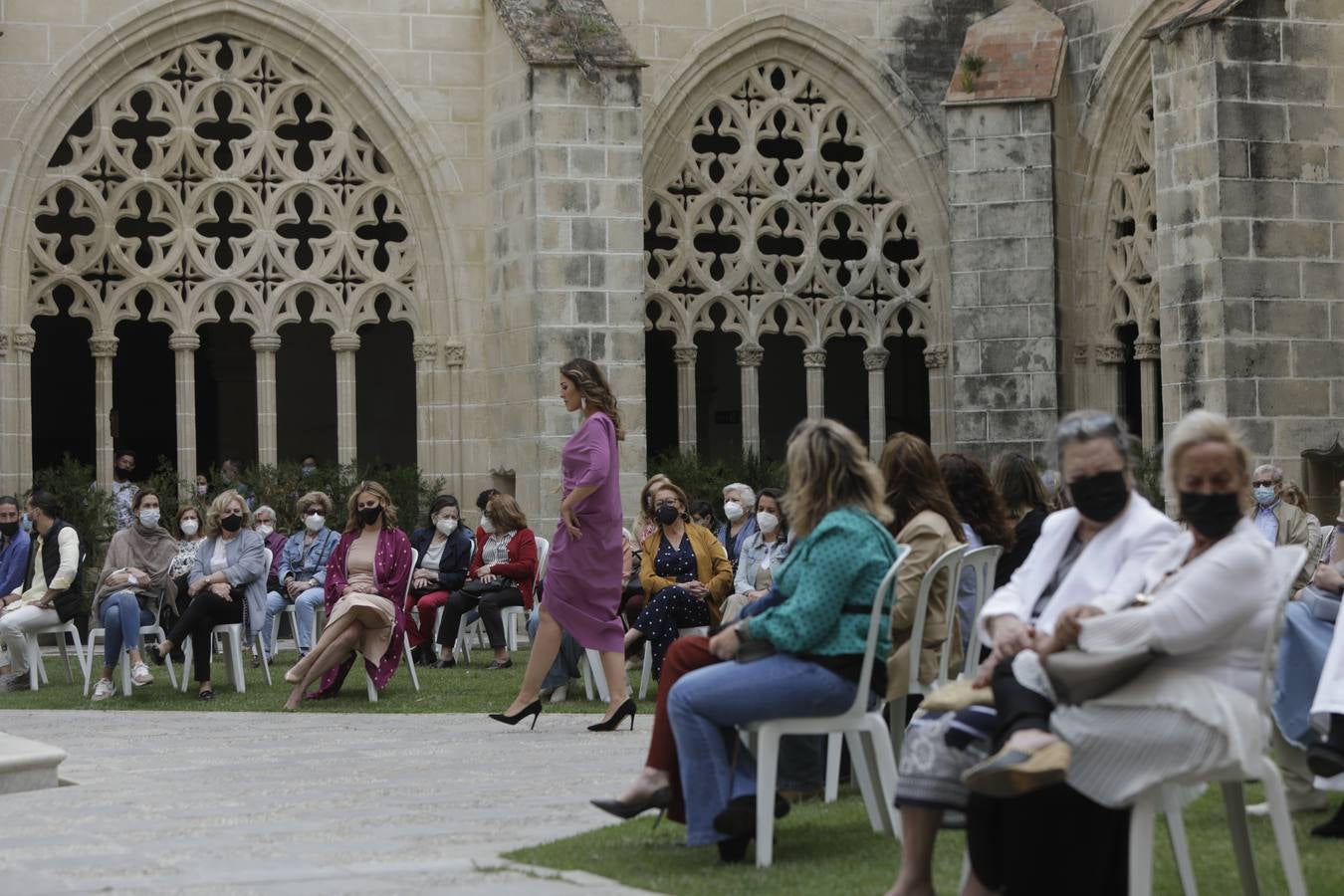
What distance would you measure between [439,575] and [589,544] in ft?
15.7

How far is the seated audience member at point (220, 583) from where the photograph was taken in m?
12.6

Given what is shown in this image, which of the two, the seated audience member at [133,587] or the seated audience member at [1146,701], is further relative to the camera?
the seated audience member at [133,587]

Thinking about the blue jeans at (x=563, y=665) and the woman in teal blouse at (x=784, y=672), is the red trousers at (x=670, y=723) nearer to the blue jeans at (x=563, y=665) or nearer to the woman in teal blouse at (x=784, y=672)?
the woman in teal blouse at (x=784, y=672)

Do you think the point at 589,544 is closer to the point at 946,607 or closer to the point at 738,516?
the point at 946,607

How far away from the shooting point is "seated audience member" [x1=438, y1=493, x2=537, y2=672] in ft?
46.4

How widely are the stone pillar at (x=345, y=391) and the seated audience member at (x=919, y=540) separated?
10975mm

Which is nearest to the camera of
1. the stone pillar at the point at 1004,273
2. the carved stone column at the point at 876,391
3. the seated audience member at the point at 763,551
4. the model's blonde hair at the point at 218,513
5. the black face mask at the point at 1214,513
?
the black face mask at the point at 1214,513

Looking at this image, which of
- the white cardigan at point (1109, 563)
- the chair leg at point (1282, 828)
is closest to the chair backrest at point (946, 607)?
the white cardigan at point (1109, 563)

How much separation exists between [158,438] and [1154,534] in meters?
22.5

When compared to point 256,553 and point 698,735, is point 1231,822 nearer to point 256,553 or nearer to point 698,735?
point 698,735

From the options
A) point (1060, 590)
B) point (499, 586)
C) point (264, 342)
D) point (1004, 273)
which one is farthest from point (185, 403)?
point (1060, 590)

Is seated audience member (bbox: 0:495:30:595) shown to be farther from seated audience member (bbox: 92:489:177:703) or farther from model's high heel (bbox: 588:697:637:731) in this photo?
model's high heel (bbox: 588:697:637:731)

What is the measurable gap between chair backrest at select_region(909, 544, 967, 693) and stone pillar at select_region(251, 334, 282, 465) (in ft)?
36.7

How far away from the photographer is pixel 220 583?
12656 mm
